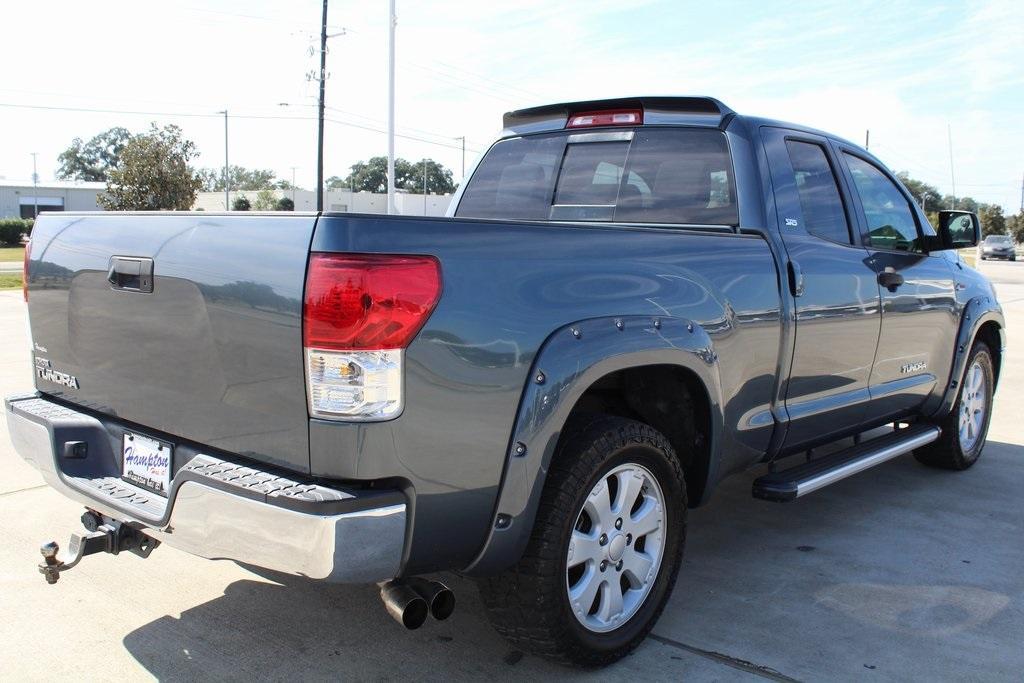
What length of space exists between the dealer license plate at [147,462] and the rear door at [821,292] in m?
2.42

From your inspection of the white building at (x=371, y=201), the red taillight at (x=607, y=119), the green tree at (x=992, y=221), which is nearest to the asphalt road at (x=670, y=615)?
the red taillight at (x=607, y=119)

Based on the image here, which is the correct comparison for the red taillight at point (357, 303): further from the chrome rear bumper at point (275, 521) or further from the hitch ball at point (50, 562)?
the hitch ball at point (50, 562)

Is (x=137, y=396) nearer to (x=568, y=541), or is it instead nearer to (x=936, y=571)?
(x=568, y=541)

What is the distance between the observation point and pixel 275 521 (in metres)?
2.29

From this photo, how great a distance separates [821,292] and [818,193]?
0.60 meters

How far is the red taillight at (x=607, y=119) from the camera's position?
423 centimetres

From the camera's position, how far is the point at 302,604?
3.46 m

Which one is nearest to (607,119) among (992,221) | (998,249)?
(998,249)

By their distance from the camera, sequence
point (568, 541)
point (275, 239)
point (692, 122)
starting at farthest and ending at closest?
point (692, 122) → point (568, 541) → point (275, 239)

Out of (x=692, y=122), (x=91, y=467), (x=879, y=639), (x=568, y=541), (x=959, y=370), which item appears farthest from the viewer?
(x=959, y=370)

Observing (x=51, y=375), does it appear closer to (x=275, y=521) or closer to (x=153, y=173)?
(x=275, y=521)

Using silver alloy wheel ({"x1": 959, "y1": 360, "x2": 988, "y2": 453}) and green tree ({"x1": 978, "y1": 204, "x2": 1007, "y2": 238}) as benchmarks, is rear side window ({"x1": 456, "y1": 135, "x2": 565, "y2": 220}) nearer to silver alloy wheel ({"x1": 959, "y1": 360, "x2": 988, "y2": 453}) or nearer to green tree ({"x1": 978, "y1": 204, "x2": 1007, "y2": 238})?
silver alloy wheel ({"x1": 959, "y1": 360, "x2": 988, "y2": 453})

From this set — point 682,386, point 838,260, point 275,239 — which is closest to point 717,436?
point 682,386

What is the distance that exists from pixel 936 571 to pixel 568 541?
2084 millimetres
